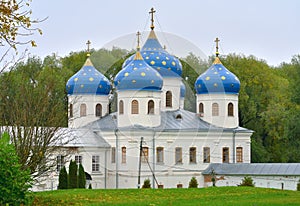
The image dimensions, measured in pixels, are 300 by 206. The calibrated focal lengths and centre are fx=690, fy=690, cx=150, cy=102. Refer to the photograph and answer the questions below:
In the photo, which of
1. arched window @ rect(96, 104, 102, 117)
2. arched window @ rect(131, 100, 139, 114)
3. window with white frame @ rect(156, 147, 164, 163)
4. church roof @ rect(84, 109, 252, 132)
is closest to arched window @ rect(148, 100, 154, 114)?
arched window @ rect(131, 100, 139, 114)

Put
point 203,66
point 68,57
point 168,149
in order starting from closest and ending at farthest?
point 168,149 < point 203,66 < point 68,57

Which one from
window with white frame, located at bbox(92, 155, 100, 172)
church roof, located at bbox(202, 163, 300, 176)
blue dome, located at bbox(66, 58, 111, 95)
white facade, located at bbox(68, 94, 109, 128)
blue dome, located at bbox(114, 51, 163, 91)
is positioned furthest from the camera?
white facade, located at bbox(68, 94, 109, 128)

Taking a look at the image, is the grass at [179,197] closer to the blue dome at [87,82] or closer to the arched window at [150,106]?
the arched window at [150,106]

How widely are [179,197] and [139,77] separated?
18.8 m

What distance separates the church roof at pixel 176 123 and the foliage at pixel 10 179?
2361cm

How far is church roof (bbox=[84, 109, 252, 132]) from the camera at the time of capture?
3847cm

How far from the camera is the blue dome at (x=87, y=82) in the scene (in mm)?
40375

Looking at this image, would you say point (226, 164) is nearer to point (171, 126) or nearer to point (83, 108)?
point (171, 126)

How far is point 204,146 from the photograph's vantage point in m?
39.0

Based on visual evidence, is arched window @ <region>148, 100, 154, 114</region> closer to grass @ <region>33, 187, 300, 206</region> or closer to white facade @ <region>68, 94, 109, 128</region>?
white facade @ <region>68, 94, 109, 128</region>

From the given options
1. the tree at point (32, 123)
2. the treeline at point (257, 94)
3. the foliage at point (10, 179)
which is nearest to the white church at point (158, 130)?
the treeline at point (257, 94)

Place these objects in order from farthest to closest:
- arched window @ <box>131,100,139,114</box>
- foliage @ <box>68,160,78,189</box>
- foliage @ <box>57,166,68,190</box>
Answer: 1. arched window @ <box>131,100,139,114</box>
2. foliage @ <box>68,160,78,189</box>
3. foliage @ <box>57,166,68,190</box>

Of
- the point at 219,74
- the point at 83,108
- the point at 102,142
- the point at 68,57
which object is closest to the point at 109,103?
the point at 83,108

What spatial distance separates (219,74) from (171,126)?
14.2ft
